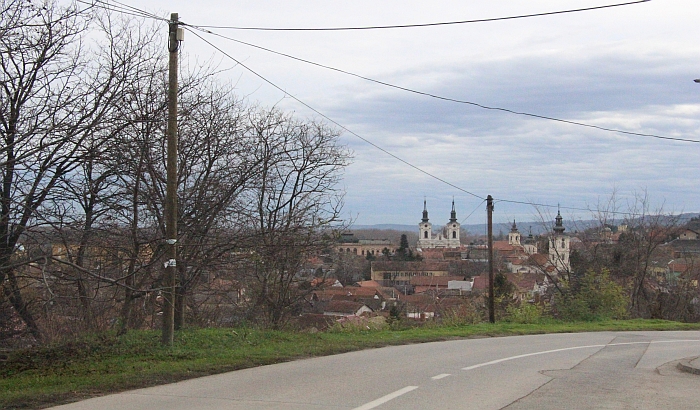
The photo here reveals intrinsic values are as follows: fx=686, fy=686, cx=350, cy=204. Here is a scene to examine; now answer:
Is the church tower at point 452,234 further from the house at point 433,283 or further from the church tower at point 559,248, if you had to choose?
the church tower at point 559,248

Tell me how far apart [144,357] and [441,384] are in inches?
211

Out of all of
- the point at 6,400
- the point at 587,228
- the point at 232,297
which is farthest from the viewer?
the point at 587,228

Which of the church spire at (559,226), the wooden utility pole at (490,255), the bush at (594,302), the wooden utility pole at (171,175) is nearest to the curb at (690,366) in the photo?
the wooden utility pole at (171,175)

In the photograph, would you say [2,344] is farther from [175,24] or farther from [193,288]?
[175,24]

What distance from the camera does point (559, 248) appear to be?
3788 cm

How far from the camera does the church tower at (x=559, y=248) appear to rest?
1374 inches

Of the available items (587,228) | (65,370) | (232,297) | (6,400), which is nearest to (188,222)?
(232,297)

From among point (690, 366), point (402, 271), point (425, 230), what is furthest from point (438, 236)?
point (690, 366)

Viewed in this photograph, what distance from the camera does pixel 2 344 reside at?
13227 millimetres

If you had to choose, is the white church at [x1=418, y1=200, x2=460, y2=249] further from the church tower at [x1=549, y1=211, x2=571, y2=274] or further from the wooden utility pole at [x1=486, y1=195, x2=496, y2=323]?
the wooden utility pole at [x1=486, y1=195, x2=496, y2=323]

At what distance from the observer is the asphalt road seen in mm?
8289

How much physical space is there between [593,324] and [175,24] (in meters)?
18.8

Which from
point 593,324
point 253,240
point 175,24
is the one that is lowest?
point 593,324

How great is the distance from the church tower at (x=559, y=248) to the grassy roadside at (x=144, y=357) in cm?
1847
